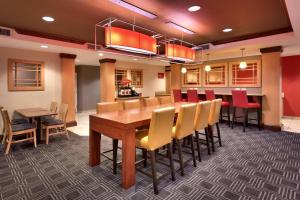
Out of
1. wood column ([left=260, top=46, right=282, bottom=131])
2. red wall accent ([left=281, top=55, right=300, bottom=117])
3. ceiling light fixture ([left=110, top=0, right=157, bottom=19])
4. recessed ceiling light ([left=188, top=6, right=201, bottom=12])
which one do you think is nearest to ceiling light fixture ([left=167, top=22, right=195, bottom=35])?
ceiling light fixture ([left=110, top=0, right=157, bottom=19])

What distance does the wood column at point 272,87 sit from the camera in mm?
5162

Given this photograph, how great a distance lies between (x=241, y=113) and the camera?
619 centimetres

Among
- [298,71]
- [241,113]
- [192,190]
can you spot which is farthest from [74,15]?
[298,71]

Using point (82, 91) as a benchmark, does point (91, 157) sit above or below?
below

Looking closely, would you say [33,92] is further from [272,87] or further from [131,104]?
[272,87]

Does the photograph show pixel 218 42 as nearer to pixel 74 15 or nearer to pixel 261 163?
pixel 261 163

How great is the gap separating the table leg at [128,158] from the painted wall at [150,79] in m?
6.57

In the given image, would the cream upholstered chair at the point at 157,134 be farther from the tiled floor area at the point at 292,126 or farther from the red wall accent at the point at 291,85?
the red wall accent at the point at 291,85

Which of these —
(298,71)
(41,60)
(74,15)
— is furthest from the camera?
(298,71)

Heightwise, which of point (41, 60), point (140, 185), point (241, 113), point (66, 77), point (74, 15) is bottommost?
point (140, 185)

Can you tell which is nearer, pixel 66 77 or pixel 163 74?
pixel 66 77

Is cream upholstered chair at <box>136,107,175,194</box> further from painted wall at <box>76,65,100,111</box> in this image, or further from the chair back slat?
painted wall at <box>76,65,100,111</box>

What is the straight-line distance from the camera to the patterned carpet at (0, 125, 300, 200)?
224 cm

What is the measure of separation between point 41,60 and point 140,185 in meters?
4.76
